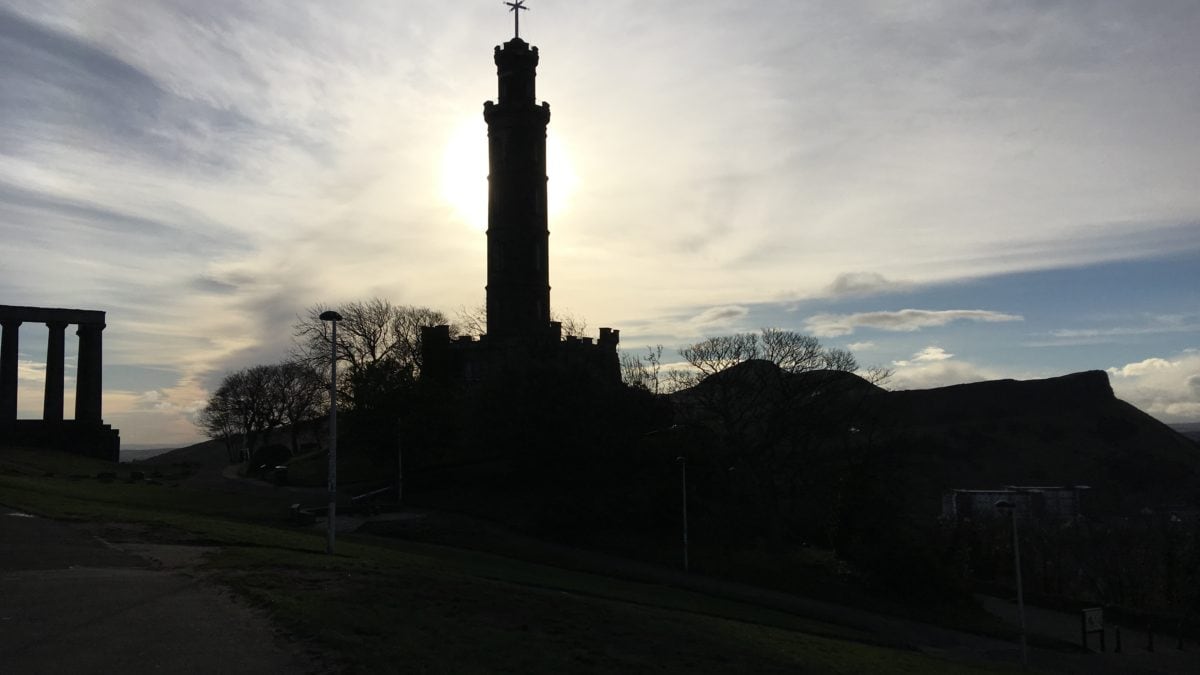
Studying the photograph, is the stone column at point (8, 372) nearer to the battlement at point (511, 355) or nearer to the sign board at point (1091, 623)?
the battlement at point (511, 355)

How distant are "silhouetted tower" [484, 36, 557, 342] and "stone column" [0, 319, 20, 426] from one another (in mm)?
36695

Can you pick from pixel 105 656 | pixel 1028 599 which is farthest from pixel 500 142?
pixel 105 656

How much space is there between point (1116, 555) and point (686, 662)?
5541cm

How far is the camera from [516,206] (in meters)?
67.5

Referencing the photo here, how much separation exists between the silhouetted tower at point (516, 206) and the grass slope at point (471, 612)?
3595 cm

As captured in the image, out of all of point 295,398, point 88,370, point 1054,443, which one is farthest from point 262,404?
point 1054,443

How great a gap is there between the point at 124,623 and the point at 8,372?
63.5 meters

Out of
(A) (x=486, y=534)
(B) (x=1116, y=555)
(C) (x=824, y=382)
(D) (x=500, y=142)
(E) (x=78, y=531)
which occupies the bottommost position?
(B) (x=1116, y=555)

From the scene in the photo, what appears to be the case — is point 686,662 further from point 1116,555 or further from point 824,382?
point 1116,555

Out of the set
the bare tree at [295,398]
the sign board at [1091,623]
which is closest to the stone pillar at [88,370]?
the bare tree at [295,398]

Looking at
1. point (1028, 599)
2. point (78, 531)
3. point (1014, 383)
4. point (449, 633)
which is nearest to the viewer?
point (449, 633)

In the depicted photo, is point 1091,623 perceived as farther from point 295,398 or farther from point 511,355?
point 295,398

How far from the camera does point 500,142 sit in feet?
224

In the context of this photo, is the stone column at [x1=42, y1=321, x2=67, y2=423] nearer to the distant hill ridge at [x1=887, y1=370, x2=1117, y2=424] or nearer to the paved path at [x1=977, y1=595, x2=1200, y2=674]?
the paved path at [x1=977, y1=595, x2=1200, y2=674]
